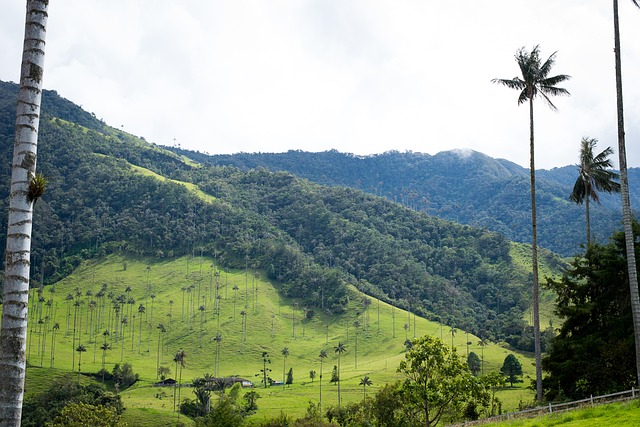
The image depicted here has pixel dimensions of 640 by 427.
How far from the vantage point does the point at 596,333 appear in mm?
Answer: 39438

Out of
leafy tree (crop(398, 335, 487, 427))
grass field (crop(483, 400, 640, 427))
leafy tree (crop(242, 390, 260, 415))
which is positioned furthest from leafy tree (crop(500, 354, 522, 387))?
grass field (crop(483, 400, 640, 427))

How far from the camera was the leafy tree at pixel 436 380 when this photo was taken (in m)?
39.0

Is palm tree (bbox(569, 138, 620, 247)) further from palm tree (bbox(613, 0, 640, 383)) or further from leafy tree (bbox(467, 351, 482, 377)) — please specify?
leafy tree (bbox(467, 351, 482, 377))

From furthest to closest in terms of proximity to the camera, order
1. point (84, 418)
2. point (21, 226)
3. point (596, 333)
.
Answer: point (84, 418) → point (596, 333) → point (21, 226)

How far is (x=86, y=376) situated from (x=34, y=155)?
14555cm

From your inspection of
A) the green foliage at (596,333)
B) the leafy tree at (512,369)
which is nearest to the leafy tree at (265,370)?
the leafy tree at (512,369)

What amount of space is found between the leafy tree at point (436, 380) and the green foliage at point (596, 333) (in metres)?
6.33

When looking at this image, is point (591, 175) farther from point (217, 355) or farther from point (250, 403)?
point (217, 355)

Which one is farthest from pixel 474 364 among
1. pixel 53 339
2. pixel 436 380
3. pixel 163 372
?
pixel 53 339

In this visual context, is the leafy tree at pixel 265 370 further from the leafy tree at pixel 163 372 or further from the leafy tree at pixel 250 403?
the leafy tree at pixel 250 403

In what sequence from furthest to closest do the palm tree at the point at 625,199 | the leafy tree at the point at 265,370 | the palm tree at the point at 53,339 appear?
the palm tree at the point at 53,339 → the leafy tree at the point at 265,370 → the palm tree at the point at 625,199

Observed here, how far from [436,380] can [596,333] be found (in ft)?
38.2

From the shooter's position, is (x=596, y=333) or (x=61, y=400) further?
(x=61, y=400)

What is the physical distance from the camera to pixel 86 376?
139 meters
